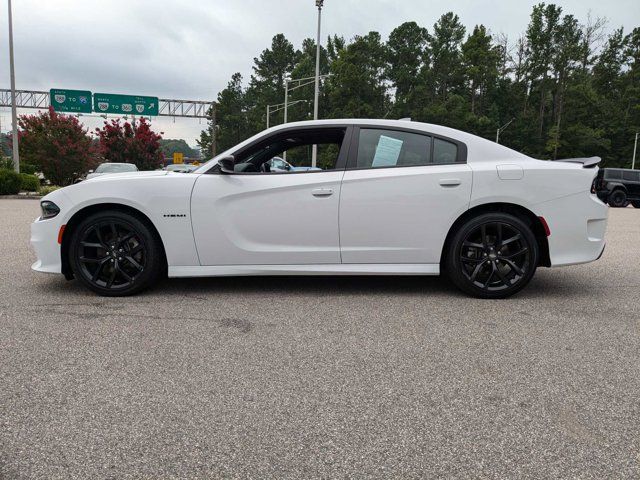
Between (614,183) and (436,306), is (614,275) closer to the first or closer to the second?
(436,306)

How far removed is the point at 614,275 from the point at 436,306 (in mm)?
2746

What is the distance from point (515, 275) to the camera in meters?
4.65

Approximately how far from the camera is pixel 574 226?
4.61m

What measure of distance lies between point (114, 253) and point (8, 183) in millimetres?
17371

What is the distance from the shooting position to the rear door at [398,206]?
4.53m

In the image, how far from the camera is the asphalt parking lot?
6.90 ft

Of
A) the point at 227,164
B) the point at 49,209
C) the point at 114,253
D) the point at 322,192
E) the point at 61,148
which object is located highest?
the point at 61,148

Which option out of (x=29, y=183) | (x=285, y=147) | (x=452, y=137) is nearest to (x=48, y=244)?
(x=285, y=147)

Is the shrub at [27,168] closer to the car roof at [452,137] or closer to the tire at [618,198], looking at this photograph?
the car roof at [452,137]

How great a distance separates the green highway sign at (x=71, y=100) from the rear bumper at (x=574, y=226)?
4097 centimetres

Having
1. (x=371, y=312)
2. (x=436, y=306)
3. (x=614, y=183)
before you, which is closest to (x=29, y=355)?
(x=371, y=312)

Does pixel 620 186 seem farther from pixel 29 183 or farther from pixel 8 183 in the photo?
pixel 8 183

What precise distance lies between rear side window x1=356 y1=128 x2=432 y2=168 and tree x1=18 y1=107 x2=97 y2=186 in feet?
A: 67.0

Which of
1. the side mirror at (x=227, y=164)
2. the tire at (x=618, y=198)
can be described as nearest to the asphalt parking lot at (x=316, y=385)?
the side mirror at (x=227, y=164)
